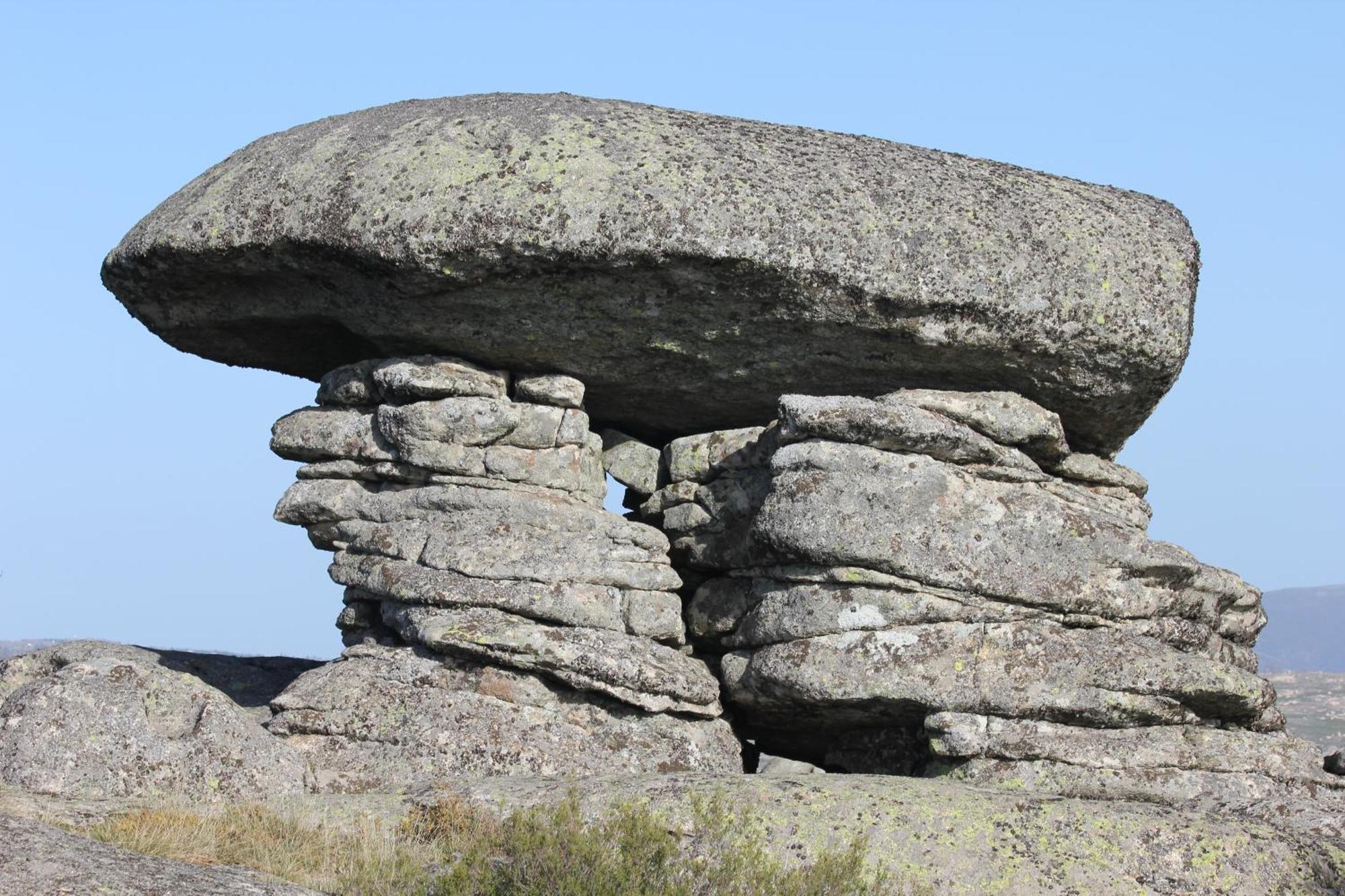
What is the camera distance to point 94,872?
31.4ft

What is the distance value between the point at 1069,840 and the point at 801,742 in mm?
4315

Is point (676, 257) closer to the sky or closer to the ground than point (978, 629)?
closer to the sky

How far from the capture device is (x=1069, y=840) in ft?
39.1

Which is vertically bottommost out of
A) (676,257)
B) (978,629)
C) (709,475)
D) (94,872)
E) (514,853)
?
(94,872)

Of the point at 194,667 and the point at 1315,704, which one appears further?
the point at 1315,704

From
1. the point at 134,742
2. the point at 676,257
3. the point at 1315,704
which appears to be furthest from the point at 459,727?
the point at 1315,704

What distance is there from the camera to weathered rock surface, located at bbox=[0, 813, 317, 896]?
30.6ft

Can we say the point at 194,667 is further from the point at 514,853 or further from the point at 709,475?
the point at 514,853

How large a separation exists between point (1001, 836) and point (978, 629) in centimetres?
278

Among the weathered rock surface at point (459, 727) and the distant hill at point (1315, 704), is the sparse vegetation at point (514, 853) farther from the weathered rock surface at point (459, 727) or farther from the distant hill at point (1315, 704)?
the distant hill at point (1315, 704)

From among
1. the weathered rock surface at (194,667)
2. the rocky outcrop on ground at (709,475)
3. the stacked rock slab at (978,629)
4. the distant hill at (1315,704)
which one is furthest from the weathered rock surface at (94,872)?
the distant hill at (1315,704)

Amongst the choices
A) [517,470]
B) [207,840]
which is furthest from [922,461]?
[207,840]

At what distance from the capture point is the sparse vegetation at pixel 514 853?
1058cm

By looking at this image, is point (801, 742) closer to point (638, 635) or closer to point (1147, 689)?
point (638, 635)
